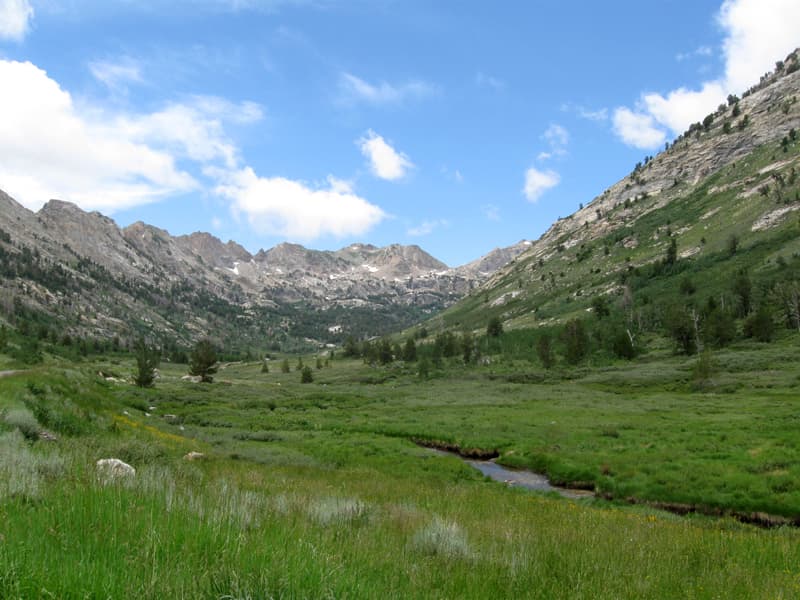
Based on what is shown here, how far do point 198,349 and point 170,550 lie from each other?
102 metres

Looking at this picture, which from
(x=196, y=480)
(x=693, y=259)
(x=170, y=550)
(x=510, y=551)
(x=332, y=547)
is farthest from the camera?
(x=693, y=259)

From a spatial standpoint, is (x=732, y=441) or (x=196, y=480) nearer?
(x=196, y=480)

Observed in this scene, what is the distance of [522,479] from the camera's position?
2891 centimetres

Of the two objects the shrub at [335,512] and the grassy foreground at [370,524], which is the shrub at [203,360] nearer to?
the grassy foreground at [370,524]

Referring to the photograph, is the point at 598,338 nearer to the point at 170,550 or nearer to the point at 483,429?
the point at 483,429

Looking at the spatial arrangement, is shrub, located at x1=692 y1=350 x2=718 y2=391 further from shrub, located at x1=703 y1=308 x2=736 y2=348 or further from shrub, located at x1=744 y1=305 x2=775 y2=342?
shrub, located at x1=744 y1=305 x2=775 y2=342

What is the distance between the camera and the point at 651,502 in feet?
75.2

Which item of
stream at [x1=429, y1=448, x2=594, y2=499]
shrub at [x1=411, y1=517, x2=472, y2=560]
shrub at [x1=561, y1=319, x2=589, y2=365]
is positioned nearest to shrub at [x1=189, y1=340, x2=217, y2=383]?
stream at [x1=429, y1=448, x2=594, y2=499]

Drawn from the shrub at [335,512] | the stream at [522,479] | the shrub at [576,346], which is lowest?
the stream at [522,479]

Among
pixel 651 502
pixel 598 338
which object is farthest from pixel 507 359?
pixel 651 502

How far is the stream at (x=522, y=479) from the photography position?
2577 cm

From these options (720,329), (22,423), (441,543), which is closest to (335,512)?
(441,543)

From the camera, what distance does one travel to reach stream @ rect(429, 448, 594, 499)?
1014 inches

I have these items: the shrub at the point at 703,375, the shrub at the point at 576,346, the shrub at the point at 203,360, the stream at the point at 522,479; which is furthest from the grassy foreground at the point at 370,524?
the shrub at the point at 576,346
